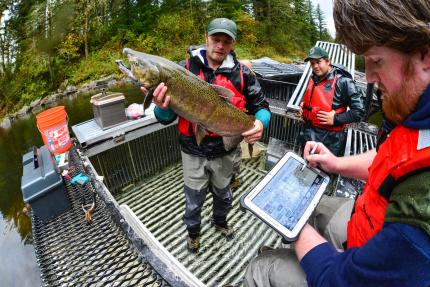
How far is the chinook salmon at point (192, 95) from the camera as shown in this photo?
105 inches

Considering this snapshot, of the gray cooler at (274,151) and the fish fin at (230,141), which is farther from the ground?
the fish fin at (230,141)

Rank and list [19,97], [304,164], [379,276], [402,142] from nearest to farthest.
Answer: [379,276] → [402,142] → [304,164] → [19,97]

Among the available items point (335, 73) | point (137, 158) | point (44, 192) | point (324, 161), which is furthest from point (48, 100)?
point (324, 161)

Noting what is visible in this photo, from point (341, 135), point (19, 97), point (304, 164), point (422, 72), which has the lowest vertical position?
point (19, 97)

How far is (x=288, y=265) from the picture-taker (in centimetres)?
159

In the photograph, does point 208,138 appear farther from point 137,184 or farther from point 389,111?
point 137,184

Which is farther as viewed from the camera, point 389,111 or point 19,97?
point 19,97

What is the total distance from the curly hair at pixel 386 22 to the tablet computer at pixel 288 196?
3.08 feet

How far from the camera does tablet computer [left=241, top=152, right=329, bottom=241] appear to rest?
1.57 meters

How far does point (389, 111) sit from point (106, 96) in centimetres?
427

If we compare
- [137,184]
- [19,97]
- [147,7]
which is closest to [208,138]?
[137,184]

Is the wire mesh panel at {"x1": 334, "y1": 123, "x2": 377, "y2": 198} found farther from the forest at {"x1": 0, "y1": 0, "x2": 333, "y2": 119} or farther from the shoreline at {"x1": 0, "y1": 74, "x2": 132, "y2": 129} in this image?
the forest at {"x1": 0, "y1": 0, "x2": 333, "y2": 119}

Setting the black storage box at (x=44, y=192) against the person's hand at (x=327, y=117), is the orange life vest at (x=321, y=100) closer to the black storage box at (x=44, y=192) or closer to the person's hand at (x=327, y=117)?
the person's hand at (x=327, y=117)

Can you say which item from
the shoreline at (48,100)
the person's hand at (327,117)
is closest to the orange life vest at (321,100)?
the person's hand at (327,117)
